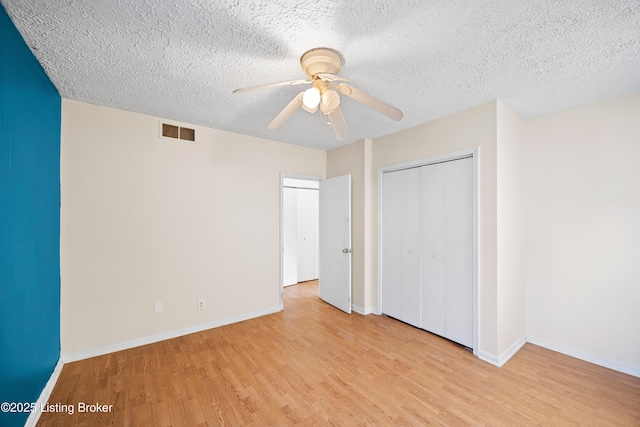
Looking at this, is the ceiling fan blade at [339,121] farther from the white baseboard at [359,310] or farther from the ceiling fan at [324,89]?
the white baseboard at [359,310]

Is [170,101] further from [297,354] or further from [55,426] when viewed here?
[297,354]

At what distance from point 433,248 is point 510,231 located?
29.9 inches

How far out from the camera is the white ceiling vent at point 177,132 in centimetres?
289

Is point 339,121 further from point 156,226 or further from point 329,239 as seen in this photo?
point 329,239

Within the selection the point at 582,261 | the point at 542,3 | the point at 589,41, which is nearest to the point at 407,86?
the point at 542,3

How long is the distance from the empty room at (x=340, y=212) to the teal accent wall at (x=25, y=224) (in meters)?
0.02

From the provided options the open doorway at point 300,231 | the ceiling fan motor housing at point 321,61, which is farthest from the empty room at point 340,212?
the open doorway at point 300,231

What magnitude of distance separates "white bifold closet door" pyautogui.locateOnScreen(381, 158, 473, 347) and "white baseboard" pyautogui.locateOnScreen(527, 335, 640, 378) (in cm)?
85

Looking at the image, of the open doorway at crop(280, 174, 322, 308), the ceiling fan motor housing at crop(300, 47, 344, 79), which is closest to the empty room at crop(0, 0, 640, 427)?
the ceiling fan motor housing at crop(300, 47, 344, 79)

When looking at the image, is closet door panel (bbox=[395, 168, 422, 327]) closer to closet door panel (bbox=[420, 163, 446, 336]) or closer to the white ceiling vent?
closet door panel (bbox=[420, 163, 446, 336])

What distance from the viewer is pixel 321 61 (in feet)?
5.41

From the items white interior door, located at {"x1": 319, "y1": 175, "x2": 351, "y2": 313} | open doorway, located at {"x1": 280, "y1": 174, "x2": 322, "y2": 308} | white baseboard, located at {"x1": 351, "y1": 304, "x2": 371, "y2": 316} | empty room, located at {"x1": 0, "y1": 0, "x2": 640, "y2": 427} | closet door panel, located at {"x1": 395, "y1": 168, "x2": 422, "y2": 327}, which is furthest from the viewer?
open doorway, located at {"x1": 280, "y1": 174, "x2": 322, "y2": 308}

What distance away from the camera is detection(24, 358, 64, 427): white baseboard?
64.2 inches

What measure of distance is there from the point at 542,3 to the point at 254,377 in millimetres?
3151
